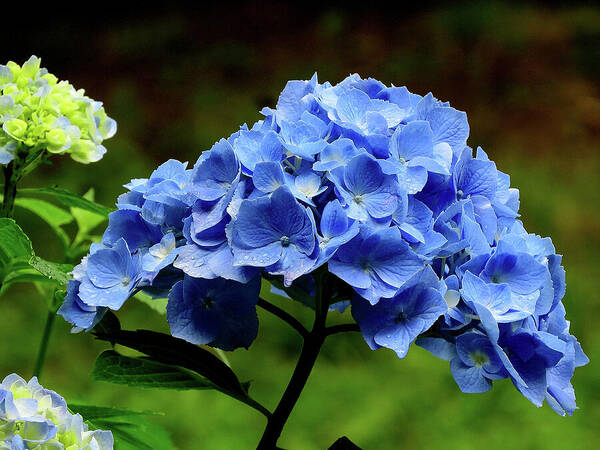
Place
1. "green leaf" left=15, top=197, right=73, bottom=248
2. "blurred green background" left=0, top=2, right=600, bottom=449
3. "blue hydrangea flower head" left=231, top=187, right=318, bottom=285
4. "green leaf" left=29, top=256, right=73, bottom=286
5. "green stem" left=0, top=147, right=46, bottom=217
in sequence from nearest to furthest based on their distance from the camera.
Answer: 1. "blue hydrangea flower head" left=231, top=187, right=318, bottom=285
2. "green leaf" left=29, top=256, right=73, bottom=286
3. "green stem" left=0, top=147, right=46, bottom=217
4. "green leaf" left=15, top=197, right=73, bottom=248
5. "blurred green background" left=0, top=2, right=600, bottom=449

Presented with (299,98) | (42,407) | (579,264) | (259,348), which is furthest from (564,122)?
(42,407)

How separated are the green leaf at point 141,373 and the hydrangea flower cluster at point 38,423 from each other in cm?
6

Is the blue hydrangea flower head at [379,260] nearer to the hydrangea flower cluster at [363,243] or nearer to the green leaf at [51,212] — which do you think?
the hydrangea flower cluster at [363,243]

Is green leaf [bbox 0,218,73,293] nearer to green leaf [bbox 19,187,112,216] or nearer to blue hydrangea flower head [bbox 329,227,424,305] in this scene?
green leaf [bbox 19,187,112,216]

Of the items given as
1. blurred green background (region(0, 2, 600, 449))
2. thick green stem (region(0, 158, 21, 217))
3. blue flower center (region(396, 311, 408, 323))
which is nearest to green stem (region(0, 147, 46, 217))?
thick green stem (region(0, 158, 21, 217))

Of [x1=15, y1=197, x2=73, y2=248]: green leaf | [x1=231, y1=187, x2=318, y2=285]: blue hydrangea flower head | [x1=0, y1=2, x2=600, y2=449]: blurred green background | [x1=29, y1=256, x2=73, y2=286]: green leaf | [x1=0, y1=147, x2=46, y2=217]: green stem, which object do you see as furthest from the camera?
[x1=0, y1=2, x2=600, y2=449]: blurred green background

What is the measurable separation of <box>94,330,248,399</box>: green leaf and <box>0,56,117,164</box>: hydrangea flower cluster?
0.22 m

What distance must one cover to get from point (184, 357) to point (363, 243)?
0.16 metres

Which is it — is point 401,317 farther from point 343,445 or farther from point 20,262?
point 20,262

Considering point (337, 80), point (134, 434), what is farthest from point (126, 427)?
point (337, 80)

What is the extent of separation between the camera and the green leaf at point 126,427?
58 centimetres

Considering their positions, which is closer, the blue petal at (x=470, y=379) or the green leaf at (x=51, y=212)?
the blue petal at (x=470, y=379)

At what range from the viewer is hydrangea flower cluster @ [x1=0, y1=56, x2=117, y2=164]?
0.64m

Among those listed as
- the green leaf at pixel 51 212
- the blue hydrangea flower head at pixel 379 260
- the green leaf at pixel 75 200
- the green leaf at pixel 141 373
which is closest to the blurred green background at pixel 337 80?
the green leaf at pixel 51 212
